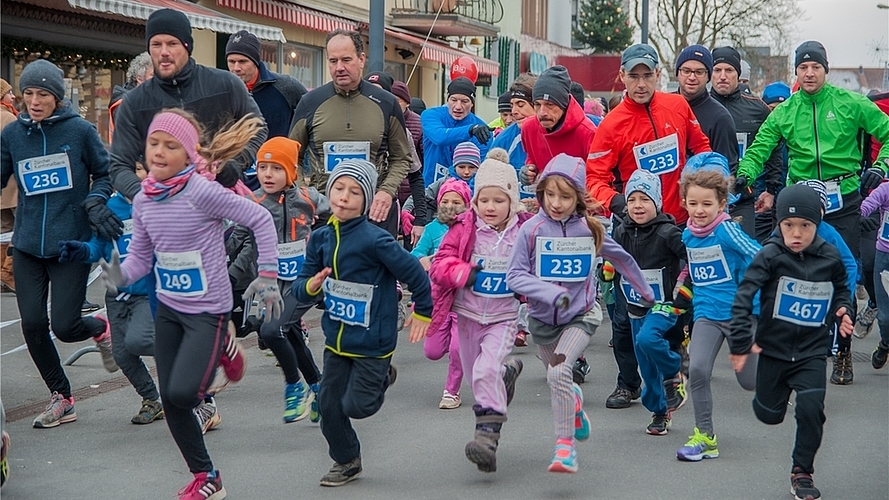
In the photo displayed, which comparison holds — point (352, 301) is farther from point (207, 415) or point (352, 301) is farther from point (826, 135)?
point (826, 135)

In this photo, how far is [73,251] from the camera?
6695mm

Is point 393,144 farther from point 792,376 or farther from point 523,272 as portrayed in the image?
point 792,376

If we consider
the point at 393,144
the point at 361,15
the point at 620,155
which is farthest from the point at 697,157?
the point at 361,15

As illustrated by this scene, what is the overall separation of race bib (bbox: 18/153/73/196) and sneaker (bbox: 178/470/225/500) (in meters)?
2.26

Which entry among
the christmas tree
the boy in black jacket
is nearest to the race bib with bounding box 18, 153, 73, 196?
the boy in black jacket

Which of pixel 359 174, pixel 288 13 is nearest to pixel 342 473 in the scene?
pixel 359 174

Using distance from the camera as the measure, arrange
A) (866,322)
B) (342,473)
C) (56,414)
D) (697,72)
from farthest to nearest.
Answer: (866,322) → (697,72) → (56,414) → (342,473)

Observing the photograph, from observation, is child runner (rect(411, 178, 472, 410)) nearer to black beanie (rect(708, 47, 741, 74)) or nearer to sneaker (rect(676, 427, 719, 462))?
sneaker (rect(676, 427, 719, 462))

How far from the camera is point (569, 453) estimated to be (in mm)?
6023

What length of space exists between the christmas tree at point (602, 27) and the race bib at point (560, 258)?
50.5 m

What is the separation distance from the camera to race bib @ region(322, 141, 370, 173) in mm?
7891

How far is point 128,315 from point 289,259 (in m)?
1.06

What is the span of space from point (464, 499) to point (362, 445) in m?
1.18

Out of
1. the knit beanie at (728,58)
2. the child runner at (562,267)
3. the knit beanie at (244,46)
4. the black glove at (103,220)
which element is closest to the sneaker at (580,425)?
the child runner at (562,267)
